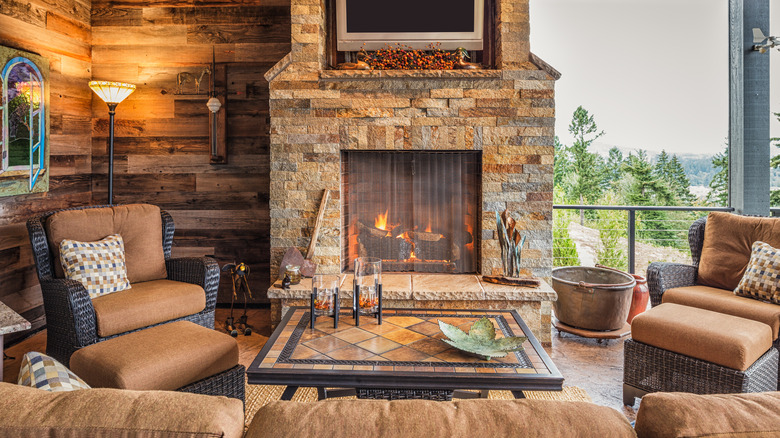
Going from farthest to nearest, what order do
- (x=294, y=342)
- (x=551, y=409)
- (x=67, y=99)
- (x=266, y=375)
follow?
(x=67, y=99) → (x=294, y=342) → (x=266, y=375) → (x=551, y=409)

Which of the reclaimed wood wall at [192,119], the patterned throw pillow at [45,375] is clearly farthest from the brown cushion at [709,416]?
the reclaimed wood wall at [192,119]

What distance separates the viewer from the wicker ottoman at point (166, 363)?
6.48ft

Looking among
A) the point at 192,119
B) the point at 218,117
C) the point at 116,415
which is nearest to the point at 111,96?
the point at 192,119

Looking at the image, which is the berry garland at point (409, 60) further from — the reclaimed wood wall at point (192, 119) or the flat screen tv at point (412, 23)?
the reclaimed wood wall at point (192, 119)

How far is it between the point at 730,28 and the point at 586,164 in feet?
7.05

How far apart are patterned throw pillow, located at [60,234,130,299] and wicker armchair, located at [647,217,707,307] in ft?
10.0

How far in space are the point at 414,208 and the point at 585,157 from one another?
3.21 metres

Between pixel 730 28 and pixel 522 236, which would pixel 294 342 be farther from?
pixel 730 28

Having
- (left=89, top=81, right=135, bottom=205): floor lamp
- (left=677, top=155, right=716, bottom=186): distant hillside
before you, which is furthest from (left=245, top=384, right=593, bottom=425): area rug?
(left=677, top=155, right=716, bottom=186): distant hillside

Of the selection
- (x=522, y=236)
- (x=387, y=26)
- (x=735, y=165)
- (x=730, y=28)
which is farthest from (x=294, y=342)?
(x=730, y=28)

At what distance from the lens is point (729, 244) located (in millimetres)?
2977

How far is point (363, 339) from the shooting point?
2.06m

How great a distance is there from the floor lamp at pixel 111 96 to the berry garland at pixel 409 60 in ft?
6.02

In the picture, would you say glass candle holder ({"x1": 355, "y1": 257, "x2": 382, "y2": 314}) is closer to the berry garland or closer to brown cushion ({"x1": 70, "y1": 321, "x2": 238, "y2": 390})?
brown cushion ({"x1": 70, "y1": 321, "x2": 238, "y2": 390})
